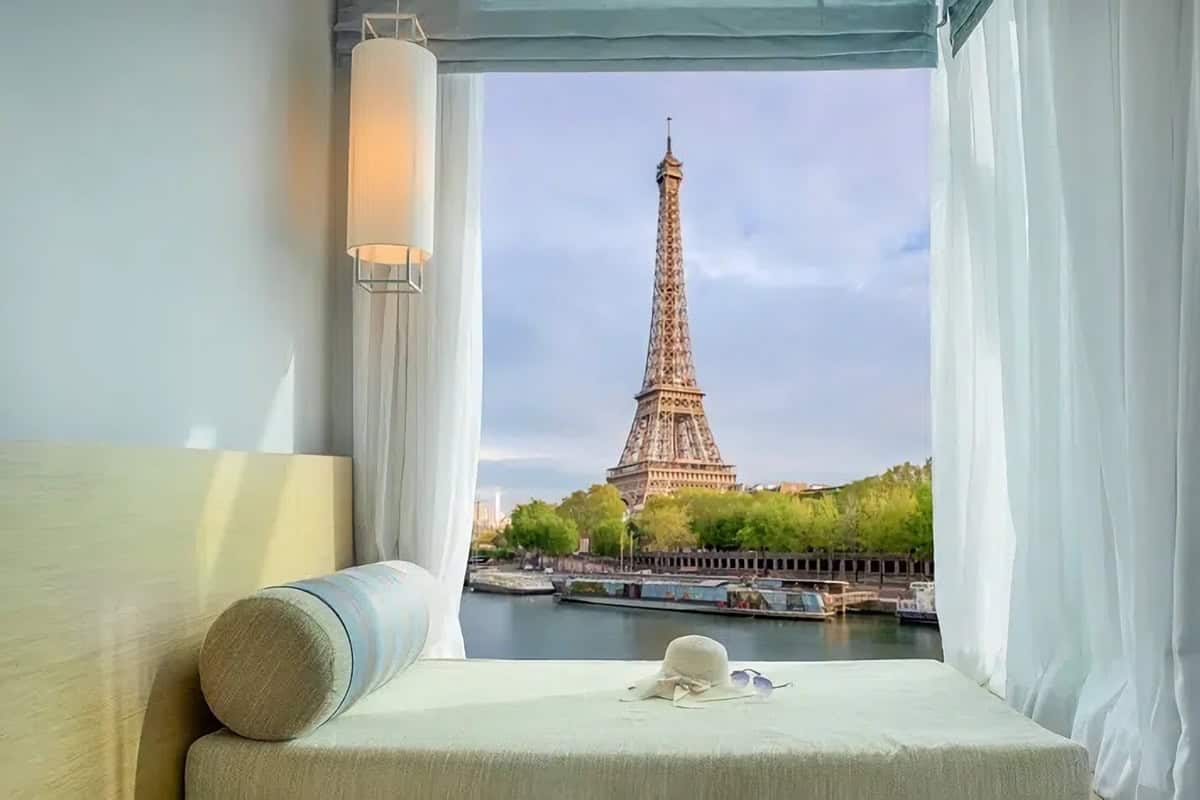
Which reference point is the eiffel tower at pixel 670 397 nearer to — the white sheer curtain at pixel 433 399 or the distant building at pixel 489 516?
the distant building at pixel 489 516

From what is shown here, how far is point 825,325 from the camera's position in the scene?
2854 mm

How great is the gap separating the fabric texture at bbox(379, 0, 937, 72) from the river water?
1.47 m

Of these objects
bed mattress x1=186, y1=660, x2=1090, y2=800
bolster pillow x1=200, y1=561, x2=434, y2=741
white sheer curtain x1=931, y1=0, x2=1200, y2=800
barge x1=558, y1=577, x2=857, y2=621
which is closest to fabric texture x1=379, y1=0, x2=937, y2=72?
white sheer curtain x1=931, y1=0, x2=1200, y2=800

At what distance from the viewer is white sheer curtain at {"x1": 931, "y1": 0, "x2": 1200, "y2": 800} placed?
1423 mm

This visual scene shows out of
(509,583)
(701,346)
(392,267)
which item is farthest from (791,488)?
(392,267)

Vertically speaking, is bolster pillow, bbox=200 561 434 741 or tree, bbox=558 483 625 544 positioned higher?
tree, bbox=558 483 625 544

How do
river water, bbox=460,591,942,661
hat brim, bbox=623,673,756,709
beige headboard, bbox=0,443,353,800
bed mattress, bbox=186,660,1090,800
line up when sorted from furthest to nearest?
river water, bbox=460,591,942,661, hat brim, bbox=623,673,756,709, bed mattress, bbox=186,660,1090,800, beige headboard, bbox=0,443,353,800

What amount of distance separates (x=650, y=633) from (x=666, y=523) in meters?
0.31

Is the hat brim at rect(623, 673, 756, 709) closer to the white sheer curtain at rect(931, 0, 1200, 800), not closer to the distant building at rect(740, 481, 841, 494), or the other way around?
the white sheer curtain at rect(931, 0, 1200, 800)

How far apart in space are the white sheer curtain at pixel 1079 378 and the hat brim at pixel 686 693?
0.54 metres

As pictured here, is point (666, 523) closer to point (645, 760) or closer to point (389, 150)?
point (389, 150)

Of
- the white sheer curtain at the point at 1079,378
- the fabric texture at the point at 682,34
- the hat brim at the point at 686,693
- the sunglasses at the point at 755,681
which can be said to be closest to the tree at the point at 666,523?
the white sheer curtain at the point at 1079,378

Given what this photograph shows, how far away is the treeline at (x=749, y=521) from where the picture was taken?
280cm

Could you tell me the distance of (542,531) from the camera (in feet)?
9.82
